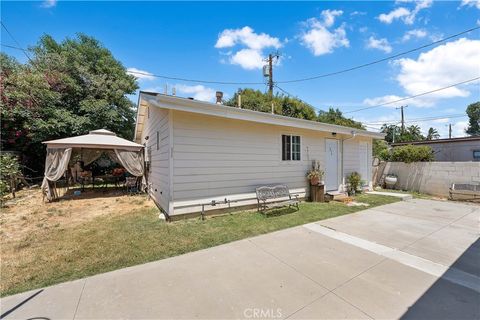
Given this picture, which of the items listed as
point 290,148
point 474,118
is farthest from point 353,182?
point 474,118

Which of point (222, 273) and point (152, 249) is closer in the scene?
point (222, 273)

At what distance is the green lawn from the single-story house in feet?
51.4

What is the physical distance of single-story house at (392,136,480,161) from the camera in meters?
14.8

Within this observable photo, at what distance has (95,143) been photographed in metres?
8.35

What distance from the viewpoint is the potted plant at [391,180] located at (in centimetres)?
1156

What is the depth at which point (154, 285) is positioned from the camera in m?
2.75

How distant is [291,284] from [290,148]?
18.8 feet

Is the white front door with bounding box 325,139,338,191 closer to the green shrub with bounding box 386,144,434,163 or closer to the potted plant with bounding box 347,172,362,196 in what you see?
the potted plant with bounding box 347,172,362,196

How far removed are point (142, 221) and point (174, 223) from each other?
931mm

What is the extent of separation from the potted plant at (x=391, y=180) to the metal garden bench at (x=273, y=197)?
761 centimetres

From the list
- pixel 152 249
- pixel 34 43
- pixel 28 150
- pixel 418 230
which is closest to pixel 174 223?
pixel 152 249

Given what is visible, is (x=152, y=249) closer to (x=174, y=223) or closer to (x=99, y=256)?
(x=99, y=256)

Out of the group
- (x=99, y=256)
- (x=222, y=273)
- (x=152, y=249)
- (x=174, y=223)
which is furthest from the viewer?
(x=174, y=223)

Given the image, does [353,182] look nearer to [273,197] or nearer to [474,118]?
[273,197]
